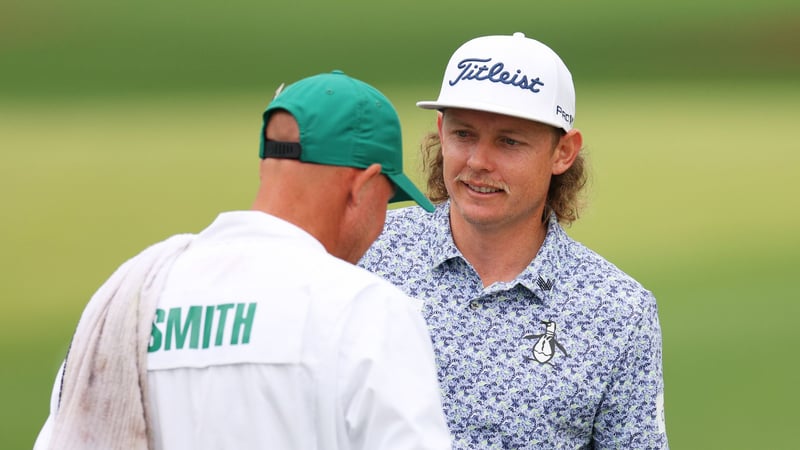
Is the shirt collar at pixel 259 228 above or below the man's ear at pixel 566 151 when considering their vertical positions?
below

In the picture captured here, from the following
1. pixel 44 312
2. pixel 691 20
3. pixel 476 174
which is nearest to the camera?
pixel 476 174

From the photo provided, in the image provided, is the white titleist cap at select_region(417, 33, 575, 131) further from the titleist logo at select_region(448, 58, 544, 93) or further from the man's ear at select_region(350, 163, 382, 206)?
the man's ear at select_region(350, 163, 382, 206)

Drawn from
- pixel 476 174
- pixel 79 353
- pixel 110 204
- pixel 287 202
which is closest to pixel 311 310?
pixel 287 202

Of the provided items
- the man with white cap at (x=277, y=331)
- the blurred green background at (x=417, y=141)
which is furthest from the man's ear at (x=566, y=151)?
the blurred green background at (x=417, y=141)

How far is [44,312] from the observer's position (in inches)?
133

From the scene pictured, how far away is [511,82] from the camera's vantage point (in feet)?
6.83

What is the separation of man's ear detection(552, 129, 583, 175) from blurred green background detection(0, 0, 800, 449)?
1267mm

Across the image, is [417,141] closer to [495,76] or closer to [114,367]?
[495,76]

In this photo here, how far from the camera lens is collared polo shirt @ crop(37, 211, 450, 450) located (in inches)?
54.4

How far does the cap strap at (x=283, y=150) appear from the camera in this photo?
1.46 metres

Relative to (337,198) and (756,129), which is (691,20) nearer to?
Answer: (756,129)

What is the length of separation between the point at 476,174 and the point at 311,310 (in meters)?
0.76

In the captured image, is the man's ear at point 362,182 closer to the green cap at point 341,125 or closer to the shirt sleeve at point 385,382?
the green cap at point 341,125

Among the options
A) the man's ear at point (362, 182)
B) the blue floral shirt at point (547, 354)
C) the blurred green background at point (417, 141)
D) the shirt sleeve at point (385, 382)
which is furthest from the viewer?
the blurred green background at point (417, 141)
